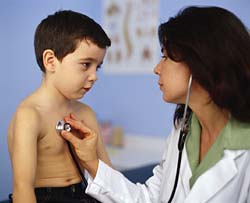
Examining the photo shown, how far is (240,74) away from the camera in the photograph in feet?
3.53

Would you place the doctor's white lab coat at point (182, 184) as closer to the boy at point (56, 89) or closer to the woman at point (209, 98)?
the woman at point (209, 98)

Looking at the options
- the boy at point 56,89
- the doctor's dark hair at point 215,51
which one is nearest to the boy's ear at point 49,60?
the boy at point 56,89

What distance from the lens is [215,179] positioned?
1.09m

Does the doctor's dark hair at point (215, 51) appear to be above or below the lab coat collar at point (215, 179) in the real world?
above

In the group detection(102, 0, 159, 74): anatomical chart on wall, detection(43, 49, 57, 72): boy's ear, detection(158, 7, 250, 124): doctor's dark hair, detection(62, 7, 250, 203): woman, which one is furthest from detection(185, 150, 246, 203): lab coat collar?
detection(102, 0, 159, 74): anatomical chart on wall

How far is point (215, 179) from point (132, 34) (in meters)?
1.88

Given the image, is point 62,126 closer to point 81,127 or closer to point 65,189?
point 81,127

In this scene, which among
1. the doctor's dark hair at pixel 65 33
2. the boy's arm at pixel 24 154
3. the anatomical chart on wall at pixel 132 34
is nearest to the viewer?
the boy's arm at pixel 24 154

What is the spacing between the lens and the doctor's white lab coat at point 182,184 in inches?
42.7

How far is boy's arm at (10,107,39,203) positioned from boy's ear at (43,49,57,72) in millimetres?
146

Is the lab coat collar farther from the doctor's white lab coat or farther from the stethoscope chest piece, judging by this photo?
the stethoscope chest piece

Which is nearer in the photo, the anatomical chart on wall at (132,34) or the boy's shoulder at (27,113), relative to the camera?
the boy's shoulder at (27,113)

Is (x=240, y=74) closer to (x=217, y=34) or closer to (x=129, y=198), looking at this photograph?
(x=217, y=34)

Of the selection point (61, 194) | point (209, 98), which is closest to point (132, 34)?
point (209, 98)
